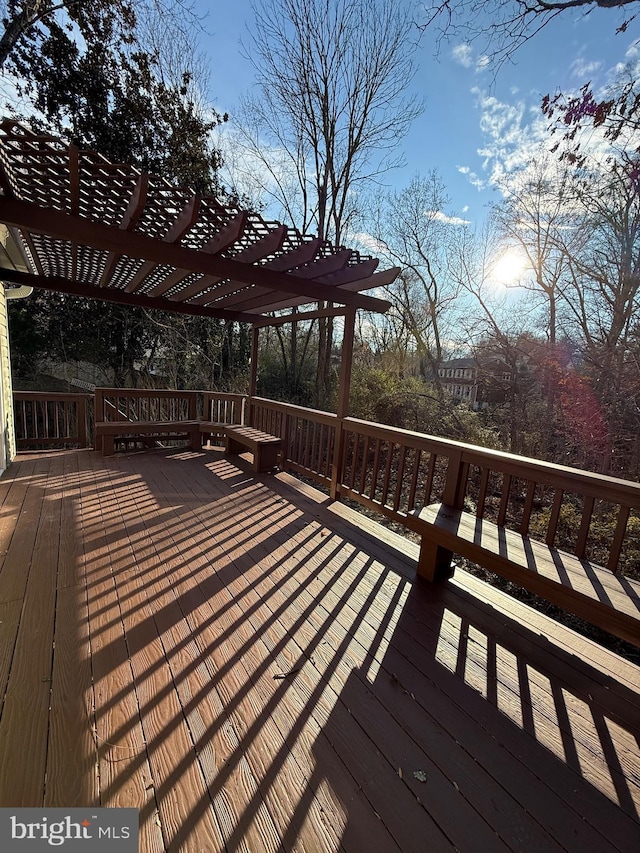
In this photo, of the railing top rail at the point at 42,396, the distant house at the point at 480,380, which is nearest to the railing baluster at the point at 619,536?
the railing top rail at the point at 42,396

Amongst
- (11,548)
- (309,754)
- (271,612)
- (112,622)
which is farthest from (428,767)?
(11,548)

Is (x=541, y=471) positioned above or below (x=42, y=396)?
above

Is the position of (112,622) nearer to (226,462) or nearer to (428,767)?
A: (428,767)

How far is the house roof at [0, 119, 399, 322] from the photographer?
188 cm

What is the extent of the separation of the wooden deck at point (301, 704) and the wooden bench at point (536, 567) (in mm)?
346

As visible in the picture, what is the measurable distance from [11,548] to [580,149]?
7.61 metres

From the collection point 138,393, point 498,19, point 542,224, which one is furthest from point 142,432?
point 542,224

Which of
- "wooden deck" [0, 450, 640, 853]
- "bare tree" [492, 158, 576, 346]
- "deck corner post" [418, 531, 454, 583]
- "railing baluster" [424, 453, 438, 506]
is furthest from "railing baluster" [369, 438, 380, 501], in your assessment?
"bare tree" [492, 158, 576, 346]

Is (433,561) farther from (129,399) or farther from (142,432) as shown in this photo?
(129,399)

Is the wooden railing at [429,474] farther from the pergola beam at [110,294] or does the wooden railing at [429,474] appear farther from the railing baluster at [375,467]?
the pergola beam at [110,294]

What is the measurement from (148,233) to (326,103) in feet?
25.0

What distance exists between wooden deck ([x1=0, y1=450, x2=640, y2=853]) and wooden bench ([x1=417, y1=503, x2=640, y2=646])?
0.35 m

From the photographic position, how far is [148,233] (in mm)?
2752

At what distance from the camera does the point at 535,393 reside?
6980mm
